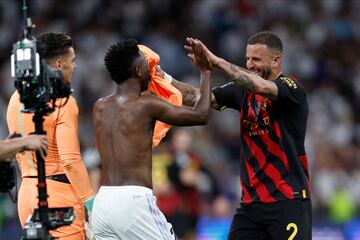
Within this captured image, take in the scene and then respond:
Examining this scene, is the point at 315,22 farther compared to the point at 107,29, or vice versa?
the point at 315,22

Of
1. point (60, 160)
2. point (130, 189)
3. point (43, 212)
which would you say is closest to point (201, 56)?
point (130, 189)

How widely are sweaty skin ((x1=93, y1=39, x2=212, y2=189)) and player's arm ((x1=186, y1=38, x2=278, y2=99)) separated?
35cm

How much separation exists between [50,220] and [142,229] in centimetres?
68

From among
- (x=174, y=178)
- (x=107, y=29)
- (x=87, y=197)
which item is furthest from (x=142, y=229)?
(x=107, y=29)

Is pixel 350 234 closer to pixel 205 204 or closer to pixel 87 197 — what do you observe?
pixel 205 204

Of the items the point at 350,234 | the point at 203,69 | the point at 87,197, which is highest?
the point at 203,69

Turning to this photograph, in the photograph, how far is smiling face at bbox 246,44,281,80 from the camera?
7.88 metres

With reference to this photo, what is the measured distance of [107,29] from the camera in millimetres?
17625

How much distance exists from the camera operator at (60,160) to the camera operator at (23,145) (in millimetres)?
649

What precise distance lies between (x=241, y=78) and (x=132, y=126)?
1.01m

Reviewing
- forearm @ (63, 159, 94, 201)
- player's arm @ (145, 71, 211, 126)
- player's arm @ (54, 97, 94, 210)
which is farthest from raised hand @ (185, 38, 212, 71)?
forearm @ (63, 159, 94, 201)

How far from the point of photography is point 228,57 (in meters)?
18.4

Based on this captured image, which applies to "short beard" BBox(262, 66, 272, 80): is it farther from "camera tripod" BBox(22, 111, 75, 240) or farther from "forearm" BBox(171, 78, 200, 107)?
"camera tripod" BBox(22, 111, 75, 240)

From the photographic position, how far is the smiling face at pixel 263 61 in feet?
25.9
